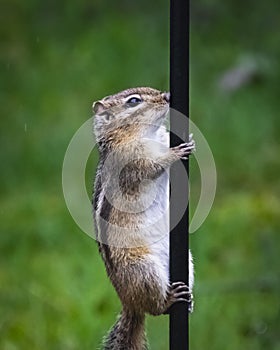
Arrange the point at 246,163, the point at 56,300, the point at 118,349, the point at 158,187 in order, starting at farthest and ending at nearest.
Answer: the point at 246,163, the point at 56,300, the point at 118,349, the point at 158,187

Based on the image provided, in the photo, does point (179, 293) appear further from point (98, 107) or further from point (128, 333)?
point (98, 107)

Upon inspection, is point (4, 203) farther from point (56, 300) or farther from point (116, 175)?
point (116, 175)

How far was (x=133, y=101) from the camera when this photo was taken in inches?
113

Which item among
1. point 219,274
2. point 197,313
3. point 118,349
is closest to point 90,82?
point 219,274

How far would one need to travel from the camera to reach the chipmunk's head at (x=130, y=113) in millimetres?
2807

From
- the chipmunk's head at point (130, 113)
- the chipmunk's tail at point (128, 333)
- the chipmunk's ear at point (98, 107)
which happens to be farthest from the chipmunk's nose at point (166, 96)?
the chipmunk's tail at point (128, 333)

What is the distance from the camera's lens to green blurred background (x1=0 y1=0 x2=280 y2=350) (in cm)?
498

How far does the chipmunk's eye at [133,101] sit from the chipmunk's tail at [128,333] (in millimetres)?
589

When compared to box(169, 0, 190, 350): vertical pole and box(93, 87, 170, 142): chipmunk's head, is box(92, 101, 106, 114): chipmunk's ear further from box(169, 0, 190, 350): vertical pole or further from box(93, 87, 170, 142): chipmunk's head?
box(169, 0, 190, 350): vertical pole

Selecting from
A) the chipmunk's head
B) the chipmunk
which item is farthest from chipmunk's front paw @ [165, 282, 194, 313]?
the chipmunk's head

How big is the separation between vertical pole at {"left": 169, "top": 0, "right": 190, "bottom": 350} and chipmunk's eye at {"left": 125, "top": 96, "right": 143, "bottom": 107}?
219 mm

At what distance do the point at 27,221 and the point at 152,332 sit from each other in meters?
1.98

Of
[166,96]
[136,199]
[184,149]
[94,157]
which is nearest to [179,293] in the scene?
[136,199]

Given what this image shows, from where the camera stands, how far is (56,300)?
17.3ft
